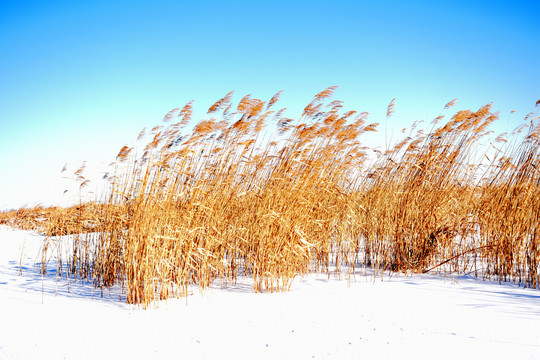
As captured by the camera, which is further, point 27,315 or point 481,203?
point 481,203

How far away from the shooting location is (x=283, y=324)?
2.18m

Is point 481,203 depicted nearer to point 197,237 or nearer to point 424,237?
point 424,237

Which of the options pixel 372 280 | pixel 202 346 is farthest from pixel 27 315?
pixel 372 280

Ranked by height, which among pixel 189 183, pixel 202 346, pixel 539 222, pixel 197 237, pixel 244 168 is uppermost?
pixel 244 168

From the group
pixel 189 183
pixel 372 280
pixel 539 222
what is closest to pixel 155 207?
pixel 189 183

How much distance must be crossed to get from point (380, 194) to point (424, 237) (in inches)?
29.9

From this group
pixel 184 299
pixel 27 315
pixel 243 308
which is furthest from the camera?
pixel 184 299

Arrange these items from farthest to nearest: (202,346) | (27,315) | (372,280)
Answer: (372,280)
(27,315)
(202,346)

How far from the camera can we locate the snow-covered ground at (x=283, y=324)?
5.98 ft

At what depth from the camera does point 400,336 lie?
6.45ft

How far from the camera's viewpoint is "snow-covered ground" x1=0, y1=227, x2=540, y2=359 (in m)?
1.82

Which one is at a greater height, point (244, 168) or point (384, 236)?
point (244, 168)

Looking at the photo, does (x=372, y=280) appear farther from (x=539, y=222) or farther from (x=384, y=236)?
(x=539, y=222)

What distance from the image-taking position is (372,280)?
3.35m
